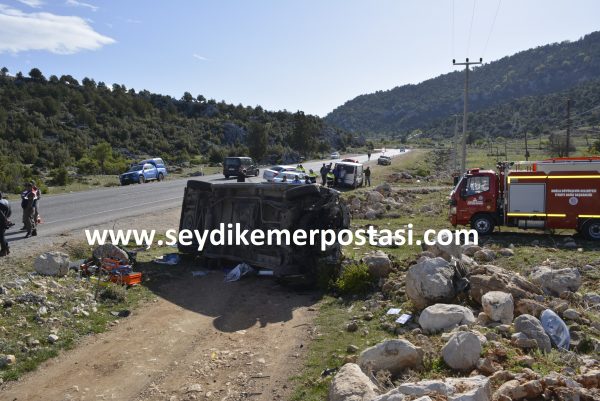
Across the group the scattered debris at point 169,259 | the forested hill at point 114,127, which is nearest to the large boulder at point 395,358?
the scattered debris at point 169,259

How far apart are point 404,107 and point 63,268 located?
193m

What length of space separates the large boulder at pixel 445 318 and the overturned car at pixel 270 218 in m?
3.89

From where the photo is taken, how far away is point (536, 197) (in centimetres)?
1656

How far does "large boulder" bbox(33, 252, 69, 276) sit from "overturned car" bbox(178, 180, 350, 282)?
137 inches

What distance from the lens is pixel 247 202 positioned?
12711 millimetres

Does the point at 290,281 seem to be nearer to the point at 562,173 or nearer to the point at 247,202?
the point at 247,202

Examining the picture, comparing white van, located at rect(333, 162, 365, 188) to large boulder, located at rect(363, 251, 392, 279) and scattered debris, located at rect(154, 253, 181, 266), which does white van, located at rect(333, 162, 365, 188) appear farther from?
large boulder, located at rect(363, 251, 392, 279)

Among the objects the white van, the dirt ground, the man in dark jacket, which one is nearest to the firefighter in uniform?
the man in dark jacket

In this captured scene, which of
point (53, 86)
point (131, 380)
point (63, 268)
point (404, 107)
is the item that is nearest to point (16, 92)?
point (53, 86)

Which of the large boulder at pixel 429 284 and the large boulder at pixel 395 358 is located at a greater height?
the large boulder at pixel 429 284

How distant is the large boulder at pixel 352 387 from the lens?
562 cm

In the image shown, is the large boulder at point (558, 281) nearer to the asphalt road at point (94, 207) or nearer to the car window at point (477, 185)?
the car window at point (477, 185)

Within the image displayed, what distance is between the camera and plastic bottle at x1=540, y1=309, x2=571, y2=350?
22.7ft

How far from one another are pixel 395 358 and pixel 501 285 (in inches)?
123
